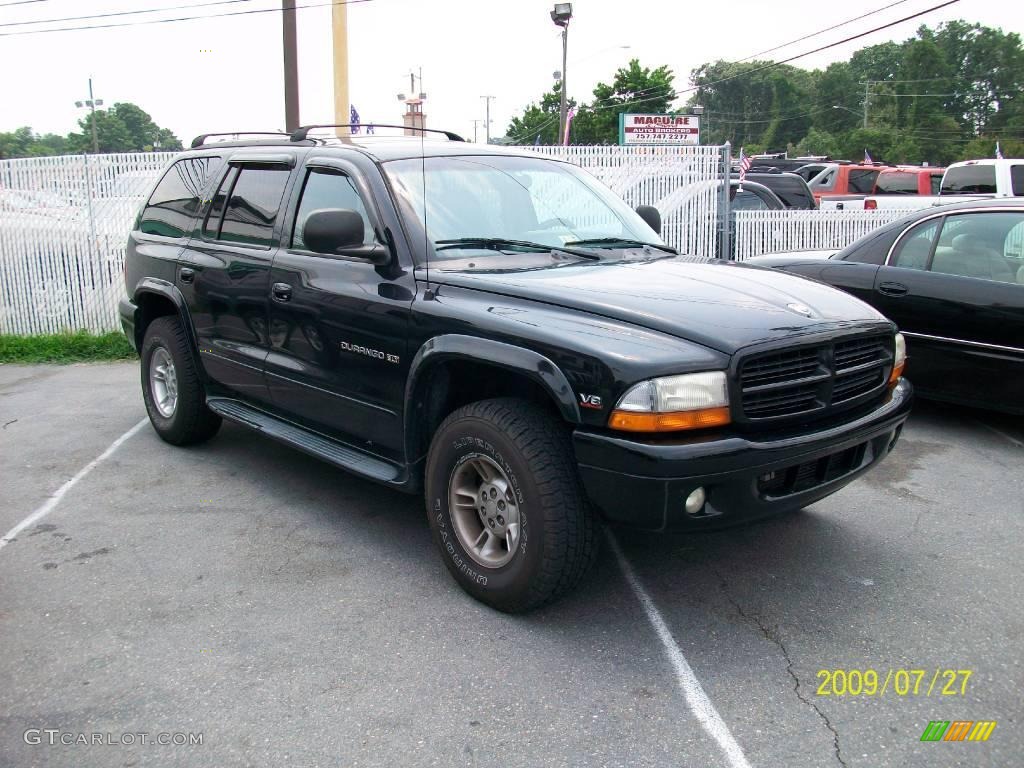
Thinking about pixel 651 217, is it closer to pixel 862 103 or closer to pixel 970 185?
pixel 970 185

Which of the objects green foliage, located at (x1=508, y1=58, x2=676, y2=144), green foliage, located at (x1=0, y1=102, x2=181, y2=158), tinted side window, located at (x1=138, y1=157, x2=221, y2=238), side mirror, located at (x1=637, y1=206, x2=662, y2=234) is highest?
green foliage, located at (x1=0, y1=102, x2=181, y2=158)

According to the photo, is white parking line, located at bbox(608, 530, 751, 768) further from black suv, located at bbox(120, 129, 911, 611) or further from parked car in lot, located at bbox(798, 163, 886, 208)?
parked car in lot, located at bbox(798, 163, 886, 208)

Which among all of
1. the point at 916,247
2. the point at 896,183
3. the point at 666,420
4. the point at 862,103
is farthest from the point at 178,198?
the point at 862,103

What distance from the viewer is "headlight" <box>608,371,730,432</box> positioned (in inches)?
121

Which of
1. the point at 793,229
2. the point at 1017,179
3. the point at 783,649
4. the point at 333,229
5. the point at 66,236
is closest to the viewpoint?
the point at 783,649

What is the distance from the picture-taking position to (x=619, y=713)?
2.97m

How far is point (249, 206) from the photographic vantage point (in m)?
5.08

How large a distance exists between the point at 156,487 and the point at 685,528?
3431 mm

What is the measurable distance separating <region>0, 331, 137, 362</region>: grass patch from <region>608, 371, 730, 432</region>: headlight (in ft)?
27.3

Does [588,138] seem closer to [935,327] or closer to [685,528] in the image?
[935,327]

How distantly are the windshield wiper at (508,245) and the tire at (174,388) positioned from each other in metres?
2.32

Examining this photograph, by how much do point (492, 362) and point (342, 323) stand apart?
1.05 m

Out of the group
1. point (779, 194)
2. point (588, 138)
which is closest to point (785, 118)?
point (588, 138)

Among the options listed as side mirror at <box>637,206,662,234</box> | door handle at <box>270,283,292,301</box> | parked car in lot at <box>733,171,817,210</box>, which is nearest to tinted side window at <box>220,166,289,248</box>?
door handle at <box>270,283,292,301</box>
